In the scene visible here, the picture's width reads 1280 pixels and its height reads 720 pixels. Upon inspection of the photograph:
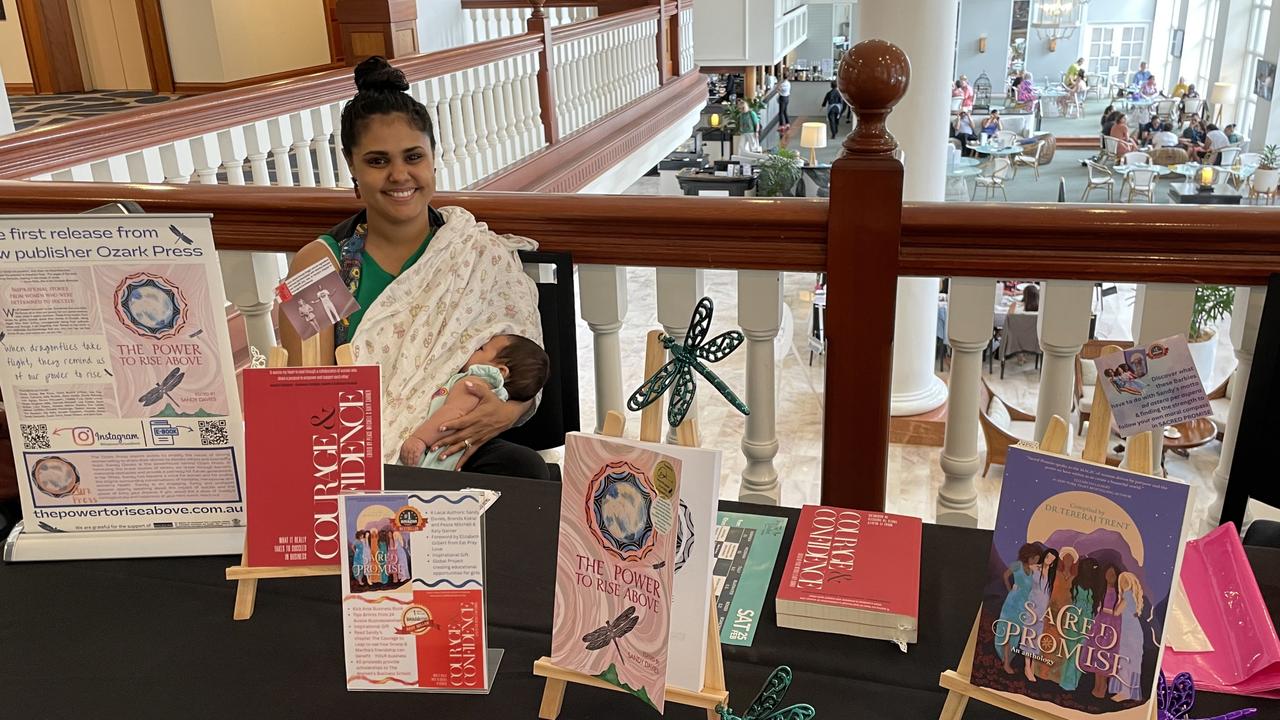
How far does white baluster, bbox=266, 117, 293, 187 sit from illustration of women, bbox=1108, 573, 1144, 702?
339 centimetres

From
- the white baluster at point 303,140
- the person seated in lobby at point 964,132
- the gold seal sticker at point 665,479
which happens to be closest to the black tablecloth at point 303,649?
the gold seal sticker at point 665,479

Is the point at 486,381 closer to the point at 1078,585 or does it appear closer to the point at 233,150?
the point at 1078,585

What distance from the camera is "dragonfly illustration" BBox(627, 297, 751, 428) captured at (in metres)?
0.97

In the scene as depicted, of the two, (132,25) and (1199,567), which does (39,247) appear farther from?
(132,25)

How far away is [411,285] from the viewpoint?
1.62 m

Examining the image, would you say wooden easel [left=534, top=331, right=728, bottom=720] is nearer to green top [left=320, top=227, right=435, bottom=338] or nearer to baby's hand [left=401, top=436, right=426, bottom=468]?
baby's hand [left=401, top=436, right=426, bottom=468]

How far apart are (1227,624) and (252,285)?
1.62 m

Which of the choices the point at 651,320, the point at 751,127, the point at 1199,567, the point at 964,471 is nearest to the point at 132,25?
the point at 651,320

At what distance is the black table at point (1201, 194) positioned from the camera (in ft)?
34.8

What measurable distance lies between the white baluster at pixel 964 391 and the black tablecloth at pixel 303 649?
0.46 metres

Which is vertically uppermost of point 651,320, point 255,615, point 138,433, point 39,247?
point 39,247

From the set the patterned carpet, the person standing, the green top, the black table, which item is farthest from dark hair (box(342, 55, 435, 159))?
the person standing

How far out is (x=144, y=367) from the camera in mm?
1188

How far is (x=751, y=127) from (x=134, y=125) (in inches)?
434
